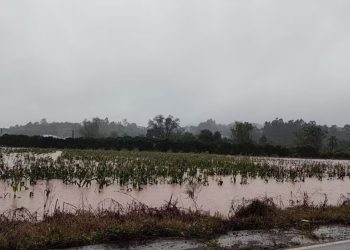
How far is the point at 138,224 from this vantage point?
817 cm

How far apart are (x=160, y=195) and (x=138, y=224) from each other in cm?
703

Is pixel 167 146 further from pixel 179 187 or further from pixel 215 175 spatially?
pixel 179 187

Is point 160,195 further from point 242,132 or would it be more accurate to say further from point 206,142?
point 242,132

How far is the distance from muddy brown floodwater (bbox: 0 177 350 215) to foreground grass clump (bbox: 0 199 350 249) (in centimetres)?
193

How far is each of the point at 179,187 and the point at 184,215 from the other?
26.2 ft

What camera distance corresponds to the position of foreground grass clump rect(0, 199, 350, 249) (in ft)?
23.5

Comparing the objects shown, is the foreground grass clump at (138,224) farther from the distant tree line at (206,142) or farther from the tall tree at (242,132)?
the tall tree at (242,132)

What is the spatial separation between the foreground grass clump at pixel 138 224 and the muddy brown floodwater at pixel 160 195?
6.32ft

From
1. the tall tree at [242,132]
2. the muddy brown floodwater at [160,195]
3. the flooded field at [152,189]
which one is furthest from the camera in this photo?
the tall tree at [242,132]

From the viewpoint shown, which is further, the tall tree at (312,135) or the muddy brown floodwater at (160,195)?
the tall tree at (312,135)

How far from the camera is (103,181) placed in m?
16.5

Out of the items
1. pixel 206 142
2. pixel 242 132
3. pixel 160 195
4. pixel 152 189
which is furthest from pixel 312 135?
pixel 160 195

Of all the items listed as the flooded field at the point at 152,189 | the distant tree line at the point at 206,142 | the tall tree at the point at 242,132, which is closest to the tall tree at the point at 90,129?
the distant tree line at the point at 206,142

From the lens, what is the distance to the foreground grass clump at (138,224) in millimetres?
7172
